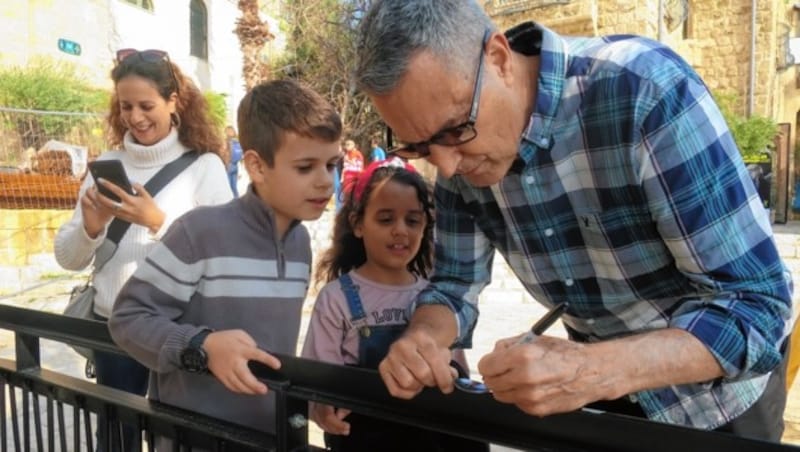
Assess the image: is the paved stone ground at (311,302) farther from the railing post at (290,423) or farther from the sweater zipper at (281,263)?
the railing post at (290,423)

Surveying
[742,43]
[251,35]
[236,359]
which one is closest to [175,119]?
[236,359]

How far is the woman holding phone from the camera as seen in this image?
7.27ft

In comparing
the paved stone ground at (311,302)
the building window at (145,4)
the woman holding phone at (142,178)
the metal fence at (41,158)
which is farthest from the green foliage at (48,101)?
the woman holding phone at (142,178)

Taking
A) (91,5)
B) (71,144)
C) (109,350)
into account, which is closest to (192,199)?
(109,350)

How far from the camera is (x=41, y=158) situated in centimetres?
798

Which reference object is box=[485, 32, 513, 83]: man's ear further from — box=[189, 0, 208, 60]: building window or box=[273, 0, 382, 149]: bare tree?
box=[189, 0, 208, 60]: building window

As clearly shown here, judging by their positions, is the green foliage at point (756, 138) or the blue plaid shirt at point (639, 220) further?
the green foliage at point (756, 138)

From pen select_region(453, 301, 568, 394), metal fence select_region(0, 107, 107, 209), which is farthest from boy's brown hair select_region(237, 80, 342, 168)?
metal fence select_region(0, 107, 107, 209)

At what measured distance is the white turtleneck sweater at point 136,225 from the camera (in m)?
2.25

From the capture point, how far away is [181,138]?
7.76 feet

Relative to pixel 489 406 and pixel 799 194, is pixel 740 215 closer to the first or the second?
pixel 489 406

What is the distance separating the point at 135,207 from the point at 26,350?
0.57 meters

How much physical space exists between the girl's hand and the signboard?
15003 mm

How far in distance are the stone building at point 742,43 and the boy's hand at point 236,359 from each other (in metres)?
13.7
